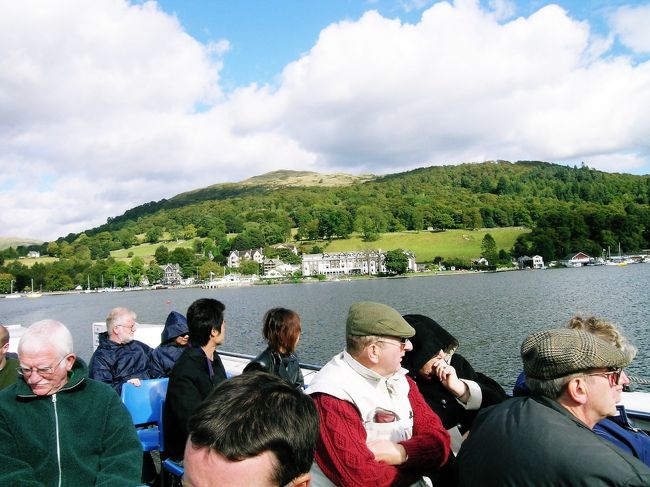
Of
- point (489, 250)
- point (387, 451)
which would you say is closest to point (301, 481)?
point (387, 451)

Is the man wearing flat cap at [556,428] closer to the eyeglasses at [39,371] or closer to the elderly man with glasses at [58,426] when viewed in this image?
the elderly man with glasses at [58,426]

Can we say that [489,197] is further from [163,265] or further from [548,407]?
[548,407]

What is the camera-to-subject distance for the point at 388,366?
2.58 m

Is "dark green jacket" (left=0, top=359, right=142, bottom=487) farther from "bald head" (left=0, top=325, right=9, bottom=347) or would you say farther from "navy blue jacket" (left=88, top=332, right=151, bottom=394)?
"navy blue jacket" (left=88, top=332, right=151, bottom=394)

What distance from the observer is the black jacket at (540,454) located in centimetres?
147

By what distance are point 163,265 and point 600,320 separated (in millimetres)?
143034

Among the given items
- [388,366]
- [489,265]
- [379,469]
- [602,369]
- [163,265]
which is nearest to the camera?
[602,369]

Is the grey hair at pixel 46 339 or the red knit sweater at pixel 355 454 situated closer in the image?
the red knit sweater at pixel 355 454

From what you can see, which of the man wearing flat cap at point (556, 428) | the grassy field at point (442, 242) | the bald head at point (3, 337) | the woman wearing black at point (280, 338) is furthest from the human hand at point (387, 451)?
the grassy field at point (442, 242)

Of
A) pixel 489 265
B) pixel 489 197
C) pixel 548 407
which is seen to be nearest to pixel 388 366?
pixel 548 407

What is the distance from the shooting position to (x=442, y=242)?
402ft

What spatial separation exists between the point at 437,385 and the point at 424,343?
0.31 meters

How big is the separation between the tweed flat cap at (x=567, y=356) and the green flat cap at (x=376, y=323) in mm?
752

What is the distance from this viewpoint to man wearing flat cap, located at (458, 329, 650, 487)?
4.89 feet
